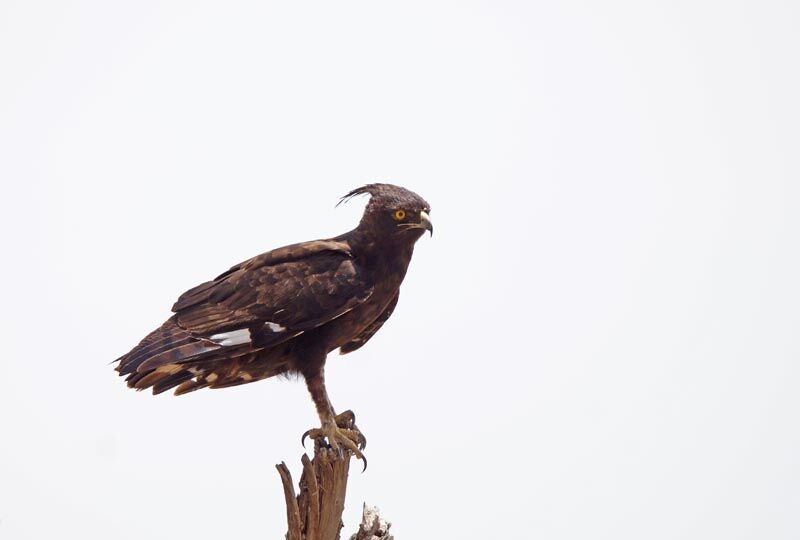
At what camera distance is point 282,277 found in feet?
23.5

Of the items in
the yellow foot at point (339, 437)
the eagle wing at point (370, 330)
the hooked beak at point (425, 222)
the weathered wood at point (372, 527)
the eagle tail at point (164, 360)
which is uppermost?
the hooked beak at point (425, 222)

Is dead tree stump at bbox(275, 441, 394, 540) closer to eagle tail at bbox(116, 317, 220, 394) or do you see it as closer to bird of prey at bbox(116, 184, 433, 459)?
bird of prey at bbox(116, 184, 433, 459)

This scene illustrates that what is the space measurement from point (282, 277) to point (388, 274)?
0.72 meters

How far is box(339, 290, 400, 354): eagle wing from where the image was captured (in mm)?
7695

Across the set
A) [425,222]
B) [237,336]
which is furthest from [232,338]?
[425,222]

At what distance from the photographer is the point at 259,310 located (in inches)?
276

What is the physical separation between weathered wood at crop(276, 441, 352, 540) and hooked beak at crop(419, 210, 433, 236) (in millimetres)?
1621

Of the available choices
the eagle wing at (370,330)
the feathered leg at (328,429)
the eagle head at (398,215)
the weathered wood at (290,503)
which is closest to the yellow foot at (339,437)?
the feathered leg at (328,429)

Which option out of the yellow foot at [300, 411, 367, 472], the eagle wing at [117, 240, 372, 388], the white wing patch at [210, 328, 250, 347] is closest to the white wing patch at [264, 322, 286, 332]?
the eagle wing at [117, 240, 372, 388]

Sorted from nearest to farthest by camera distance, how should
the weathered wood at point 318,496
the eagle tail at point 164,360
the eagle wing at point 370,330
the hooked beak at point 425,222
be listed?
the eagle tail at point 164,360 → the hooked beak at point 425,222 → the weathered wood at point 318,496 → the eagle wing at point 370,330

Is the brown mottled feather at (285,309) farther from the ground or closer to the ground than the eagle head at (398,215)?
closer to the ground

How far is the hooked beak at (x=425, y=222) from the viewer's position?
7.06m

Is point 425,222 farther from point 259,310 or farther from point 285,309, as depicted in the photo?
point 259,310

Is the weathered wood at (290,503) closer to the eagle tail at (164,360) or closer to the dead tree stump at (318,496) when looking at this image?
the dead tree stump at (318,496)
